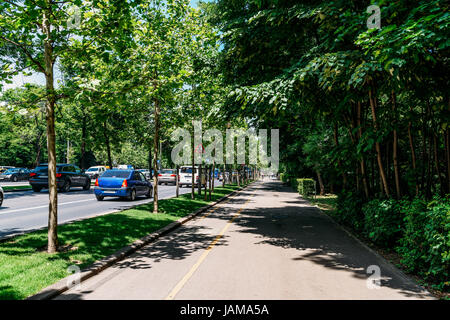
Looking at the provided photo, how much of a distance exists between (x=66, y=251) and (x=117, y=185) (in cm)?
1080

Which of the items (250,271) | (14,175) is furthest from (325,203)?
(14,175)

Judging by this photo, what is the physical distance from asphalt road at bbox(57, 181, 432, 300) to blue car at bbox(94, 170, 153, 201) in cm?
853

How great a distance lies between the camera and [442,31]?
16.2 ft

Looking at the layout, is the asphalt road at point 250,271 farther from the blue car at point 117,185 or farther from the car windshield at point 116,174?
the car windshield at point 116,174

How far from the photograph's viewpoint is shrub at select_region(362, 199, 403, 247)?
730 cm

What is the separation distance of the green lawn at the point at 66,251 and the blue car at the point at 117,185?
5.90 metres

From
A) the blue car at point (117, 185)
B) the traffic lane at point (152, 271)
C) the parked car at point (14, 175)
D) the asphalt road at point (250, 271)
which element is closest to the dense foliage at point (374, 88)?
the asphalt road at point (250, 271)

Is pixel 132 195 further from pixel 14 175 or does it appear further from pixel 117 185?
pixel 14 175

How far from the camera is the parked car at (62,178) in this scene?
70.3ft

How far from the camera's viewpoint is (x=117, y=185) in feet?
56.1

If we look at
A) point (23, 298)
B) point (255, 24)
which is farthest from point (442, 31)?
point (23, 298)

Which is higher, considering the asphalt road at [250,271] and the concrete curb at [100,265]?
the concrete curb at [100,265]

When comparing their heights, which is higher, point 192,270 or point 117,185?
point 117,185

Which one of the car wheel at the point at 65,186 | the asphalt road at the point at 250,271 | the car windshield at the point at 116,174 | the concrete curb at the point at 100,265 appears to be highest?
the car windshield at the point at 116,174
